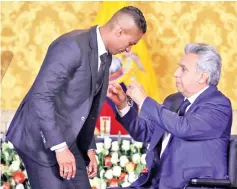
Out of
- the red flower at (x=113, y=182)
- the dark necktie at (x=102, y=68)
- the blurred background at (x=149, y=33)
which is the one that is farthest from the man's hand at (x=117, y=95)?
the blurred background at (x=149, y=33)

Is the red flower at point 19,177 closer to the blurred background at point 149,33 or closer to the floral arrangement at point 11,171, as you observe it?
the floral arrangement at point 11,171

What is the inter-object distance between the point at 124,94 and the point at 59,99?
0.51m

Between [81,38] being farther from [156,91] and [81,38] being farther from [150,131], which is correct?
[156,91]

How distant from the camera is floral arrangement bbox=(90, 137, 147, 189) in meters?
4.80

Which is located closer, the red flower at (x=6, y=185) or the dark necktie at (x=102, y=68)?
the dark necktie at (x=102, y=68)

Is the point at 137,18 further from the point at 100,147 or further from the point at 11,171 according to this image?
the point at 11,171

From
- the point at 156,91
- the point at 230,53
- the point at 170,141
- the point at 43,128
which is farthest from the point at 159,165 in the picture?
the point at 230,53

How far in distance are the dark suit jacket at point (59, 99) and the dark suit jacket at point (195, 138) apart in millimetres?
368

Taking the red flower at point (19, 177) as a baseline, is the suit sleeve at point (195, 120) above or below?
above

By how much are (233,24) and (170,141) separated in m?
3.42

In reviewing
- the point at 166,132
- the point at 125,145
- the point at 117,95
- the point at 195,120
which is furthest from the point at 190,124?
the point at 125,145

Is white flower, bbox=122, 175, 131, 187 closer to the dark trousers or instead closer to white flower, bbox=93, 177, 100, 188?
white flower, bbox=93, 177, 100, 188

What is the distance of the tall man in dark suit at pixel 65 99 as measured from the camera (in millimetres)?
3137

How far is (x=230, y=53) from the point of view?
22.5 ft
